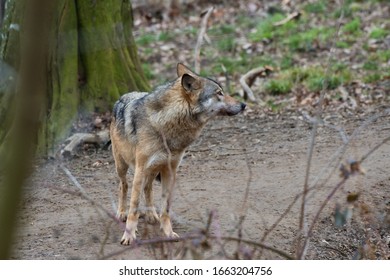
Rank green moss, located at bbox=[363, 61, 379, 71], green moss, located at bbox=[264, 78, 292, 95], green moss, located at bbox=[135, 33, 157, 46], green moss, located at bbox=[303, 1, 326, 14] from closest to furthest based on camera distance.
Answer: green moss, located at bbox=[264, 78, 292, 95], green moss, located at bbox=[363, 61, 379, 71], green moss, located at bbox=[135, 33, 157, 46], green moss, located at bbox=[303, 1, 326, 14]

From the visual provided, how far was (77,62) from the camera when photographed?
10250 millimetres

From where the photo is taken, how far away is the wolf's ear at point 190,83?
21.8 ft

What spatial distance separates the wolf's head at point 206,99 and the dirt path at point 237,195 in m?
0.75

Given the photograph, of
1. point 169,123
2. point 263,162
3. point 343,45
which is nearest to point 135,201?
point 169,123

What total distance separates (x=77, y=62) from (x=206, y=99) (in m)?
3.99

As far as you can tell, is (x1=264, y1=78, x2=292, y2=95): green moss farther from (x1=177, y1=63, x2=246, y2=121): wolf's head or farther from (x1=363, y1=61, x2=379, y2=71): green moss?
(x1=177, y1=63, x2=246, y2=121): wolf's head

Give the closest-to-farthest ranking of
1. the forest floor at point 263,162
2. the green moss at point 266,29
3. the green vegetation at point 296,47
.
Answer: the forest floor at point 263,162 → the green vegetation at point 296,47 → the green moss at point 266,29

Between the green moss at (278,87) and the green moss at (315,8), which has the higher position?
the green moss at (315,8)

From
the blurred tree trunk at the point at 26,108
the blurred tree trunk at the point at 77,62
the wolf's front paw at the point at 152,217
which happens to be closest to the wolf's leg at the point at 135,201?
the wolf's front paw at the point at 152,217

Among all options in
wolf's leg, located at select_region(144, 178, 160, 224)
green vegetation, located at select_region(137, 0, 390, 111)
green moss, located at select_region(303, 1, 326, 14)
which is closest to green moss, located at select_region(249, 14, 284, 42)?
green vegetation, located at select_region(137, 0, 390, 111)

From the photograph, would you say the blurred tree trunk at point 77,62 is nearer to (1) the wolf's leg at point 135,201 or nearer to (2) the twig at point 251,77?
(2) the twig at point 251,77

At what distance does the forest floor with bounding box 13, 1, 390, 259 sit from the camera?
6.51 m
